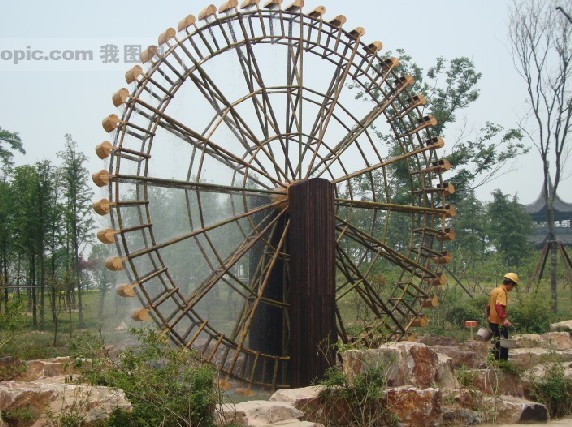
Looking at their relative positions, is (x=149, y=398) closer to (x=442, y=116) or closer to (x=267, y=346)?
(x=267, y=346)

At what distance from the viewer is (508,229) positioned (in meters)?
25.1

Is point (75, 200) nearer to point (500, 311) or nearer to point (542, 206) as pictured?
point (500, 311)

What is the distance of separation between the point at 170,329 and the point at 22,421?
2.64 m

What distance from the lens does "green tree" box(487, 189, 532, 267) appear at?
970 inches

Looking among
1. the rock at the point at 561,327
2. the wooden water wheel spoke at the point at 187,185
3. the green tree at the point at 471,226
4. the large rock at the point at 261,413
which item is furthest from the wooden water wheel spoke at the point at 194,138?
the green tree at the point at 471,226

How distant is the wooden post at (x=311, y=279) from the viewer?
839 cm

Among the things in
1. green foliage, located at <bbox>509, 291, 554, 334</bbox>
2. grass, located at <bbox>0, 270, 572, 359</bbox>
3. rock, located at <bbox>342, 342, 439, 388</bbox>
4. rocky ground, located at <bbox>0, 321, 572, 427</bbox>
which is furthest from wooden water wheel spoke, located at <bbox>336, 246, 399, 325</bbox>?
green foliage, located at <bbox>509, 291, 554, 334</bbox>

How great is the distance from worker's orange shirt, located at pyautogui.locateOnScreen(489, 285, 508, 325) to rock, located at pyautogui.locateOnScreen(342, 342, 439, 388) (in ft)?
4.22

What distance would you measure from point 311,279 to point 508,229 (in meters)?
18.1

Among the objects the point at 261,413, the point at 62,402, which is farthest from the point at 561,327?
the point at 62,402

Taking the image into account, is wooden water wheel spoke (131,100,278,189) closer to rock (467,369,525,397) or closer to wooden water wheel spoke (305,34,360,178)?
wooden water wheel spoke (305,34,360,178)

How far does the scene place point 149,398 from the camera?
18.3 ft

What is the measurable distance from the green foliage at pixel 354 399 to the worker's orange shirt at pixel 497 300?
2.40 metres

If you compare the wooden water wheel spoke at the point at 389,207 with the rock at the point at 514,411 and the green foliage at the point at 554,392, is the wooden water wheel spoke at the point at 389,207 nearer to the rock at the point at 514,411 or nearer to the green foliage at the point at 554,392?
the green foliage at the point at 554,392
